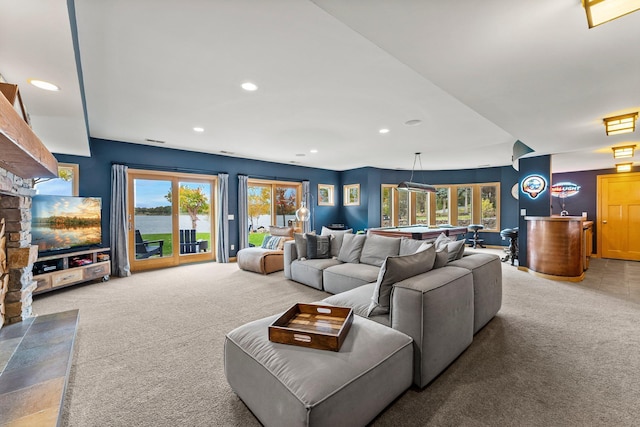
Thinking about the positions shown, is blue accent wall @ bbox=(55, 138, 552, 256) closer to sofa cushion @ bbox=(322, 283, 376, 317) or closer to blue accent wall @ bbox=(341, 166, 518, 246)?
blue accent wall @ bbox=(341, 166, 518, 246)

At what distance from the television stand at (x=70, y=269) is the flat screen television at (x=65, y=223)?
164 mm

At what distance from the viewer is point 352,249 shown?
4348 mm

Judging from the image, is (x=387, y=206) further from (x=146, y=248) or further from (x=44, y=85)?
(x=44, y=85)

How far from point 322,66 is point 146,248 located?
17.3ft

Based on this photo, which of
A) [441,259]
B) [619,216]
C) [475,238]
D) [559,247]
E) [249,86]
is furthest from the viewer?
[475,238]

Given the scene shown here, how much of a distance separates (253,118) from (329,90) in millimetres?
1425

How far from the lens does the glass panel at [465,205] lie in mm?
9258

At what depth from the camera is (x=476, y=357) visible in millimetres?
2301

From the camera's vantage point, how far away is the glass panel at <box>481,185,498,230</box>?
29.0 feet

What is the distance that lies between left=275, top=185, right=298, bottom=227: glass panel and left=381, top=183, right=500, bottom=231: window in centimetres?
295

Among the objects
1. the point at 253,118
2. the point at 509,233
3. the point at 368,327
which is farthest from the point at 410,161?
the point at 368,327

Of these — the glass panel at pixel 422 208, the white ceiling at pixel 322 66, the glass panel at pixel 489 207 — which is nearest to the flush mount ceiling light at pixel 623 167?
the glass panel at pixel 489 207

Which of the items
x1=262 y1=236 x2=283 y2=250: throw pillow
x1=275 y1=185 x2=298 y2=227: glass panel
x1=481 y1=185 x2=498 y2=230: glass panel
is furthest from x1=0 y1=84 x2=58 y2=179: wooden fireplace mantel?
x1=481 y1=185 x2=498 y2=230: glass panel

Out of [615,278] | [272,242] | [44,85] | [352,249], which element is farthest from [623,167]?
[44,85]
